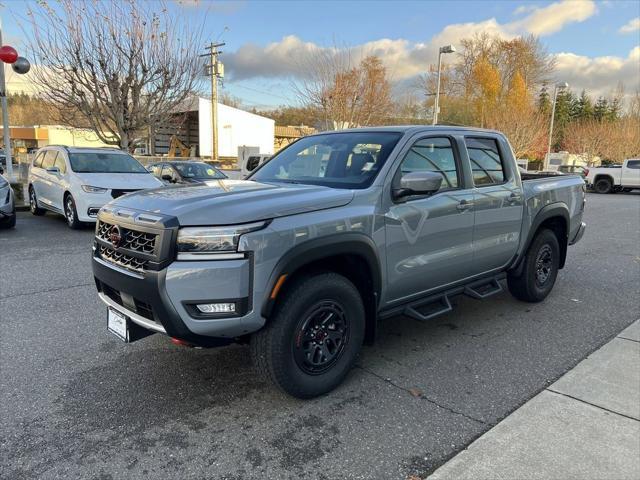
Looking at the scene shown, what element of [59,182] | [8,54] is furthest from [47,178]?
[8,54]

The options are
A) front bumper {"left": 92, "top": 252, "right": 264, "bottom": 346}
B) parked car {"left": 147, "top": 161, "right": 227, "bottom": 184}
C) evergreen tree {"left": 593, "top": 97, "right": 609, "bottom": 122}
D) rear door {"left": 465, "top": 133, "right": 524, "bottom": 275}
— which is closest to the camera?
front bumper {"left": 92, "top": 252, "right": 264, "bottom": 346}

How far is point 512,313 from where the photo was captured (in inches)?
199

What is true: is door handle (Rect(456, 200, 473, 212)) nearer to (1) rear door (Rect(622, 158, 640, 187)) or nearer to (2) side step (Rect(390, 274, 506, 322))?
(2) side step (Rect(390, 274, 506, 322))

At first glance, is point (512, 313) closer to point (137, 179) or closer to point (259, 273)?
point (259, 273)

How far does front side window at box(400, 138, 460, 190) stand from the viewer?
3727 millimetres

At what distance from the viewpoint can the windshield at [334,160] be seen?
3.57 meters

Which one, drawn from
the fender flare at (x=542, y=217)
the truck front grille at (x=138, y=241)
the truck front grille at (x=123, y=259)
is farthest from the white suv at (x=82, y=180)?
the fender flare at (x=542, y=217)

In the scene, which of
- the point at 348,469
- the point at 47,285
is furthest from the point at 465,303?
the point at 47,285

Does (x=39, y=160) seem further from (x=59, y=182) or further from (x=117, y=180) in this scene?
(x=117, y=180)

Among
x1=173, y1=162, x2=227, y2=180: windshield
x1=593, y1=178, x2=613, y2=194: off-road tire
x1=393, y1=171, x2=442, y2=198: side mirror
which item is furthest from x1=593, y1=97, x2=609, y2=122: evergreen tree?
x1=393, y1=171, x2=442, y2=198: side mirror

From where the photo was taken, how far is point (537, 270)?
5262 millimetres

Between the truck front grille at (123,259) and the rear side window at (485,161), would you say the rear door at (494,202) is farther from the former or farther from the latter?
the truck front grille at (123,259)

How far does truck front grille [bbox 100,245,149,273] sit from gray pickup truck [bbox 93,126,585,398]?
1 cm

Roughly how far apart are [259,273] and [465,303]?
11.1ft
